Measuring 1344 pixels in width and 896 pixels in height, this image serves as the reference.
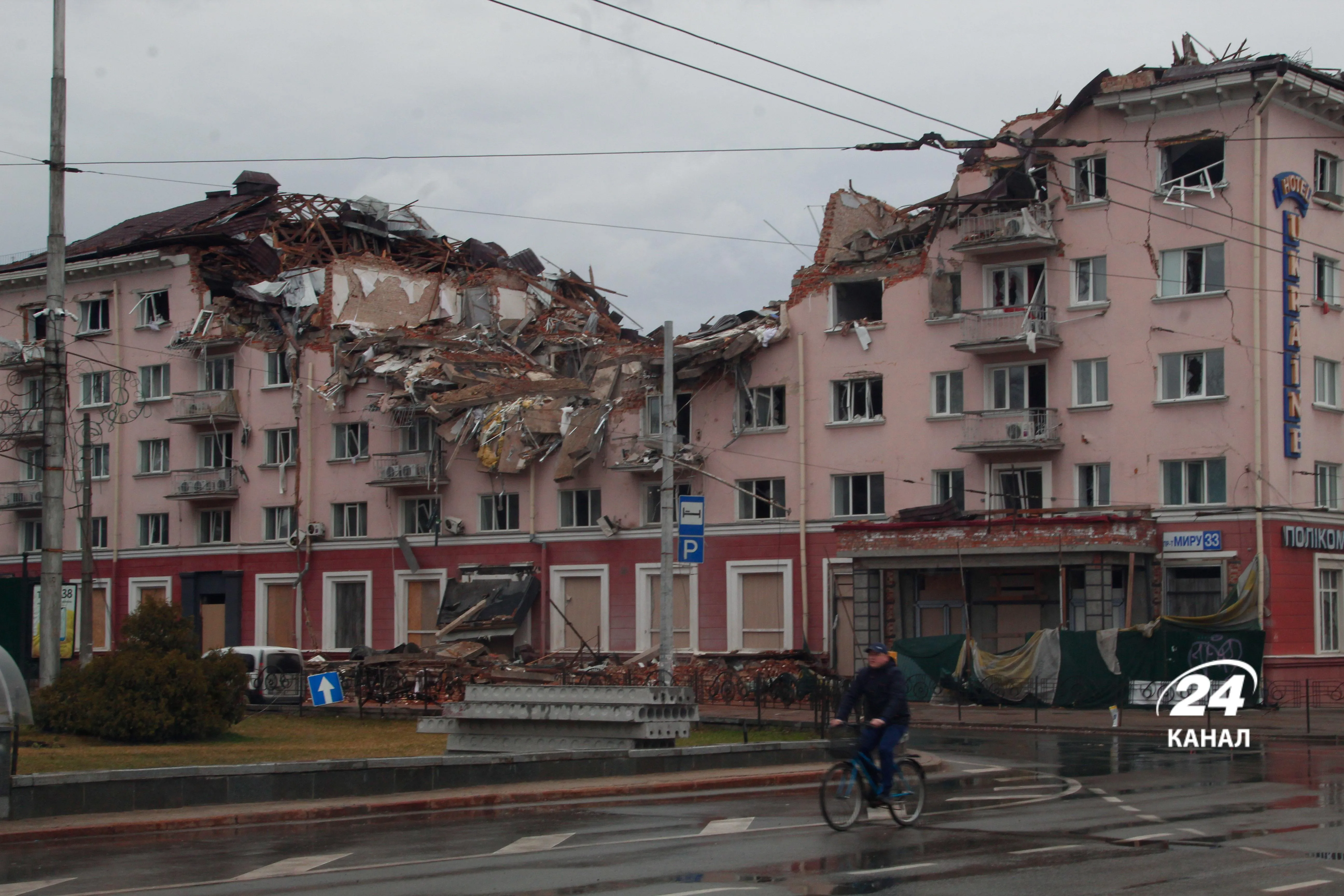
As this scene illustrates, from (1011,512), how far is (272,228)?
32.8 m

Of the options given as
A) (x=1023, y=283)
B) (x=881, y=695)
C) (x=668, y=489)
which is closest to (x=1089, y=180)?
(x=1023, y=283)

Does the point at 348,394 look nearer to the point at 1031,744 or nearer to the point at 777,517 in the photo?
the point at 777,517

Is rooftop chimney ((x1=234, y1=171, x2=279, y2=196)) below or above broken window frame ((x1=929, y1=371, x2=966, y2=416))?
above

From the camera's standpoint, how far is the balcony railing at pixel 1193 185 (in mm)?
41438

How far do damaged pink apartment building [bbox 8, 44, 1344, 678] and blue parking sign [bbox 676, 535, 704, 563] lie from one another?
809 cm

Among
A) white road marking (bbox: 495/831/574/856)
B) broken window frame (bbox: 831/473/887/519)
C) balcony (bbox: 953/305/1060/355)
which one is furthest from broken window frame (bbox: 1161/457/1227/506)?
white road marking (bbox: 495/831/574/856)

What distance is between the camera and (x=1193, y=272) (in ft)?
138

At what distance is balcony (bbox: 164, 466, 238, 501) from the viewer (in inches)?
2318

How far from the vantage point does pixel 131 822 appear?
582 inches

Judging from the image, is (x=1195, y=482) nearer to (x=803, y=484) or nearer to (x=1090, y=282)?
(x=1090, y=282)

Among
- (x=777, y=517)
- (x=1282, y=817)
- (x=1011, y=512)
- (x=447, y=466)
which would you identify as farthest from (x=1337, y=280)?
(x=1282, y=817)

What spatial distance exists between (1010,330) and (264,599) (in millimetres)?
29856

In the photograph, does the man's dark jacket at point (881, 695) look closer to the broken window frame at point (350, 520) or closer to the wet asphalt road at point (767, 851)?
the wet asphalt road at point (767, 851)

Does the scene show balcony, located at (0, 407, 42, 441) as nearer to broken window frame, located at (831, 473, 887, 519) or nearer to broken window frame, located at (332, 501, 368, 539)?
broken window frame, located at (332, 501, 368, 539)
